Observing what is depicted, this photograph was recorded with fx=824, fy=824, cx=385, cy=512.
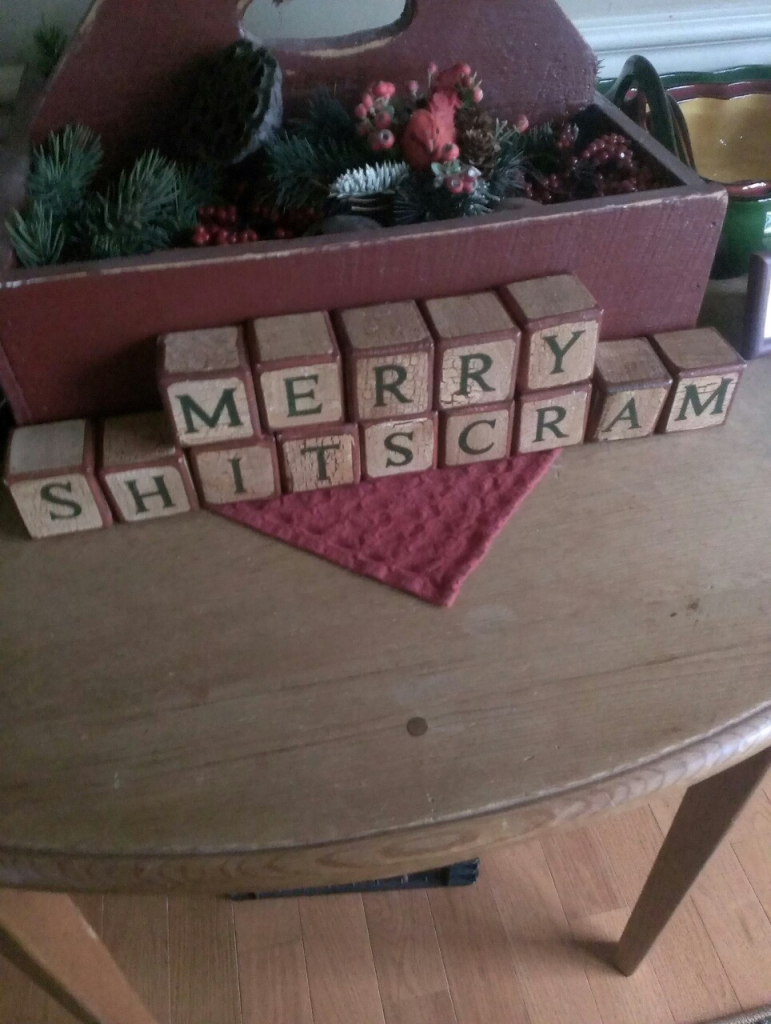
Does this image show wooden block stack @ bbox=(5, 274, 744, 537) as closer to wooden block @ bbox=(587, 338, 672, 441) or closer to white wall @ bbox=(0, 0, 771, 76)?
wooden block @ bbox=(587, 338, 672, 441)

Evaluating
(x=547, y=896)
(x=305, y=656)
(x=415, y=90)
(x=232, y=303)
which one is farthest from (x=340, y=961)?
(x=415, y=90)

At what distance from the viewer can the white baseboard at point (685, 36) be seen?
825mm

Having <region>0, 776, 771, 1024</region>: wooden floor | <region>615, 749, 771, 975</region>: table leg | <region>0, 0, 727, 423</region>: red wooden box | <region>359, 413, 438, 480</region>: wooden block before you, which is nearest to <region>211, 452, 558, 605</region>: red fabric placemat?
<region>359, 413, 438, 480</region>: wooden block

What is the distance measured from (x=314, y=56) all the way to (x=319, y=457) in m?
0.32

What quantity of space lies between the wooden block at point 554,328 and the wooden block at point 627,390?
0.03m

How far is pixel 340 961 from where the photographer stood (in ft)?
3.06

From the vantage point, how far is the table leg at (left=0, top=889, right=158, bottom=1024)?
49 centimetres

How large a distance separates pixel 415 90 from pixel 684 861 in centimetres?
66

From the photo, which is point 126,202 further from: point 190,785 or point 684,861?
point 684,861

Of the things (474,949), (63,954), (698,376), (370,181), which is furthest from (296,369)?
(474,949)

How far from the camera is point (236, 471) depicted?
→ 55 cm

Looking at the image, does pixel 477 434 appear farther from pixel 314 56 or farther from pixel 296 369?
pixel 314 56

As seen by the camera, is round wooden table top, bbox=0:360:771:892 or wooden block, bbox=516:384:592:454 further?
wooden block, bbox=516:384:592:454

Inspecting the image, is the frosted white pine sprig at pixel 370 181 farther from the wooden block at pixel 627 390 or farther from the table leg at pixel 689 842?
the table leg at pixel 689 842
